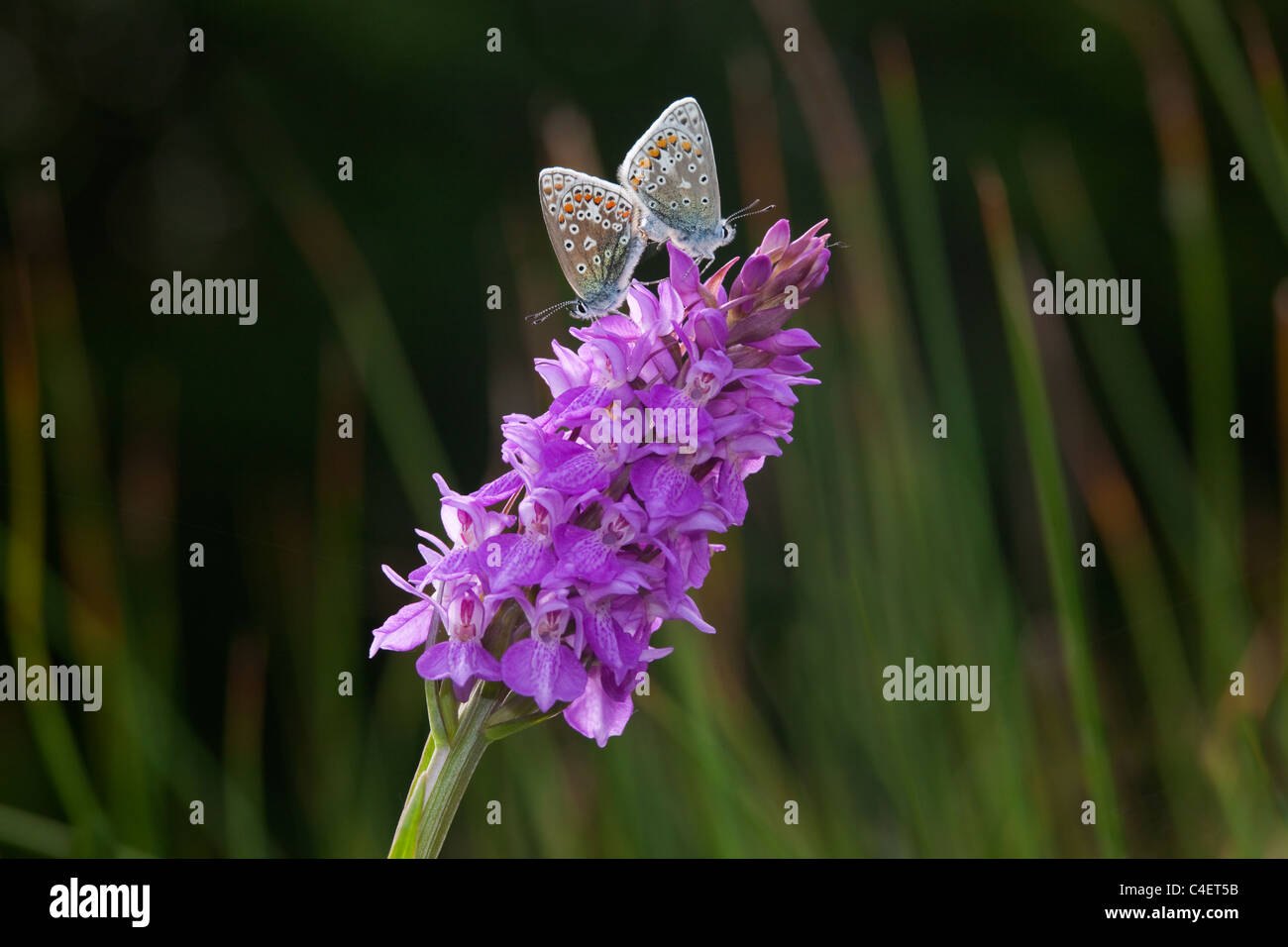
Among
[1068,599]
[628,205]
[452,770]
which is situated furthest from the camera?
[1068,599]

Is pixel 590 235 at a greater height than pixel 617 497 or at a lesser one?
greater

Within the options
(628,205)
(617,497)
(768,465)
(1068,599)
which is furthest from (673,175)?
(768,465)

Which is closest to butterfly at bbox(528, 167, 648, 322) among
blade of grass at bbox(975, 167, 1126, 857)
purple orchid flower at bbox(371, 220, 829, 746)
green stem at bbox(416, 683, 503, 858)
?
purple orchid flower at bbox(371, 220, 829, 746)

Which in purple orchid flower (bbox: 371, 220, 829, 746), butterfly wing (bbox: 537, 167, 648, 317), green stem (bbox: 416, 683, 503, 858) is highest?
butterfly wing (bbox: 537, 167, 648, 317)

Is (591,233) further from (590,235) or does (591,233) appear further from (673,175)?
(673,175)

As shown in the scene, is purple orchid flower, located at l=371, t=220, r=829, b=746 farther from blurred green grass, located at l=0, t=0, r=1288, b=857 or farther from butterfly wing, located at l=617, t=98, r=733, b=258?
blurred green grass, located at l=0, t=0, r=1288, b=857

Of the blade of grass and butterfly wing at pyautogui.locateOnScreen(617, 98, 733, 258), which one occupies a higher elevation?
butterfly wing at pyautogui.locateOnScreen(617, 98, 733, 258)

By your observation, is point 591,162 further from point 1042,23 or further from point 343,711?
point 1042,23
